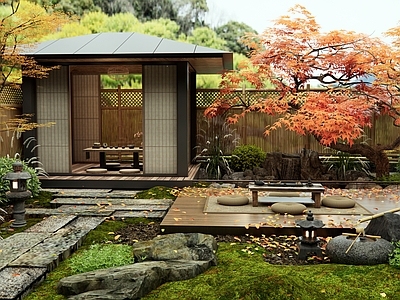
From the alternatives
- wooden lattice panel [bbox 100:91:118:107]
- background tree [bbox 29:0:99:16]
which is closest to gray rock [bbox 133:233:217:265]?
wooden lattice panel [bbox 100:91:118:107]

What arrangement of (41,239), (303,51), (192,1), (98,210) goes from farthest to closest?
(192,1)
(303,51)
(98,210)
(41,239)

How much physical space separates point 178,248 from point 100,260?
2.34 ft

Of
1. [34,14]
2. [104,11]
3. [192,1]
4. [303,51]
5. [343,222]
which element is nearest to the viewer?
[343,222]

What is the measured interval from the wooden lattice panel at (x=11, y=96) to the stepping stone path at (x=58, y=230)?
2.13m

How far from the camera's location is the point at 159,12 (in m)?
25.2

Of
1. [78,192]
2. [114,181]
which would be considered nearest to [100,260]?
[78,192]

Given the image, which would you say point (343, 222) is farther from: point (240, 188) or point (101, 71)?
point (101, 71)

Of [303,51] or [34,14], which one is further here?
[303,51]

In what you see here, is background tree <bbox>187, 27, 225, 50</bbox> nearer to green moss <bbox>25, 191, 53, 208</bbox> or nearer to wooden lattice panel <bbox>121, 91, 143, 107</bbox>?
wooden lattice panel <bbox>121, 91, 143, 107</bbox>

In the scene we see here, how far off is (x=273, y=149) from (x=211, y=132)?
1576 millimetres

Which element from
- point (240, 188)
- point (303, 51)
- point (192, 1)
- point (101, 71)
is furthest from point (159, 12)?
point (240, 188)

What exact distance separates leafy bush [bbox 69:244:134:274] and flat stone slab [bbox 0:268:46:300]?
30 centimetres

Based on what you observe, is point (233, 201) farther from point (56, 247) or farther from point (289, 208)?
point (56, 247)

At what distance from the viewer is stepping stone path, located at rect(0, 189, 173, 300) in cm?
392
